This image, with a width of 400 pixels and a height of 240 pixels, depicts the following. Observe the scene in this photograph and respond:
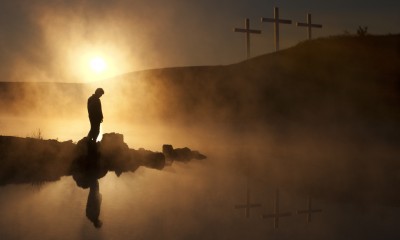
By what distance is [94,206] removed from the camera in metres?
9.81

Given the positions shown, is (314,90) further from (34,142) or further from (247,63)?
(34,142)

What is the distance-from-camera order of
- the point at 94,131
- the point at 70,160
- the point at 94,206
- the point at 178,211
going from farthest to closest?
the point at 94,131 → the point at 70,160 → the point at 94,206 → the point at 178,211

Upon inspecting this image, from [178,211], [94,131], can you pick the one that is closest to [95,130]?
[94,131]

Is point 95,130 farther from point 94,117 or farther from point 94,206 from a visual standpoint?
point 94,206

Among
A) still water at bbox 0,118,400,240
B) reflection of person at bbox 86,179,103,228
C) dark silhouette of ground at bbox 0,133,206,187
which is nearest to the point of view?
still water at bbox 0,118,400,240

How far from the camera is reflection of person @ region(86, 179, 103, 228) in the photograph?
8.59 metres

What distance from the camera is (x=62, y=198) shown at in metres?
10.5

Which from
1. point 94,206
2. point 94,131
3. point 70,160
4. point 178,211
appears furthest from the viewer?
point 94,131

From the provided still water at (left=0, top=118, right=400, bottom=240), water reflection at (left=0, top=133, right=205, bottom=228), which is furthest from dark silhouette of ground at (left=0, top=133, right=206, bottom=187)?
still water at (left=0, top=118, right=400, bottom=240)

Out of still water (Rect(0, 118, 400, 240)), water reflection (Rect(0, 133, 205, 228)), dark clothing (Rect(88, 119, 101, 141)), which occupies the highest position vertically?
dark clothing (Rect(88, 119, 101, 141))

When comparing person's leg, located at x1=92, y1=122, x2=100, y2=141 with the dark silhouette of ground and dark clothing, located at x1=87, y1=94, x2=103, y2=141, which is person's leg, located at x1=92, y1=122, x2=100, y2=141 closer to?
dark clothing, located at x1=87, y1=94, x2=103, y2=141

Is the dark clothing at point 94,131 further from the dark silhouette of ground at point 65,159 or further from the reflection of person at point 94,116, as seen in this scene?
the dark silhouette of ground at point 65,159

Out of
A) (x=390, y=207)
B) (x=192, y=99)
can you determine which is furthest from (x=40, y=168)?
(x=192, y=99)

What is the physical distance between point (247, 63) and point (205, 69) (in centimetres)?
1009
